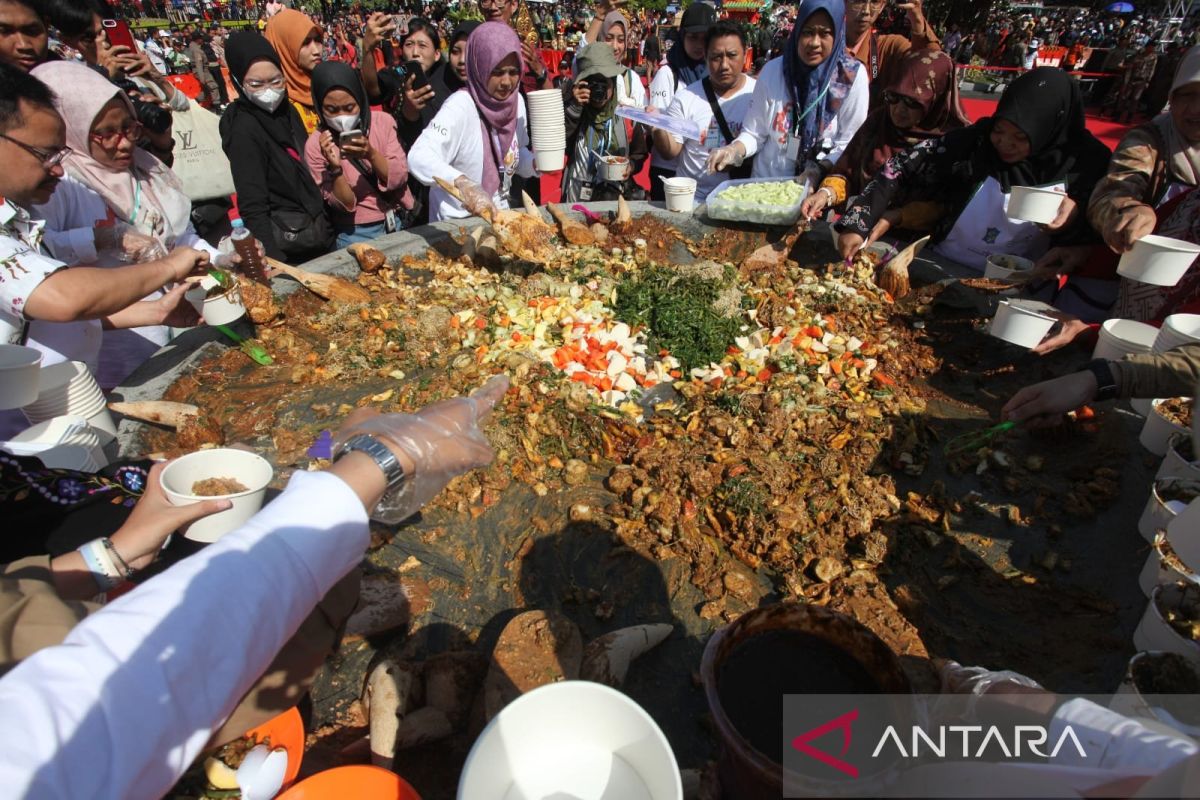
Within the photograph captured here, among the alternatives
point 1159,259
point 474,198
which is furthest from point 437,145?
point 1159,259

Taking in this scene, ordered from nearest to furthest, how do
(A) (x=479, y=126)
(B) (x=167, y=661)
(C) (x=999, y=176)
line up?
(B) (x=167, y=661)
(C) (x=999, y=176)
(A) (x=479, y=126)

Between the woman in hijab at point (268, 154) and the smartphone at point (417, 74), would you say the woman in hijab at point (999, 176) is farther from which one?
the woman in hijab at point (268, 154)

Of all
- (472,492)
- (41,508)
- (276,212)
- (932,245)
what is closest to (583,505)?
(472,492)

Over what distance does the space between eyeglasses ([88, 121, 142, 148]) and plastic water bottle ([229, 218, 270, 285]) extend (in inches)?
29.6

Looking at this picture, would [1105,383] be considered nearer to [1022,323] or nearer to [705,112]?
[1022,323]

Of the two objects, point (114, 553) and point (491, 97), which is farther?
point (491, 97)

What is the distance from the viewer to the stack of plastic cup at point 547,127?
16.5 ft

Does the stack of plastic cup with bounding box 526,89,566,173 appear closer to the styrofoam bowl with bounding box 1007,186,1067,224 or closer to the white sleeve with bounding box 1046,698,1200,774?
the styrofoam bowl with bounding box 1007,186,1067,224

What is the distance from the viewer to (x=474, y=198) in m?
4.74


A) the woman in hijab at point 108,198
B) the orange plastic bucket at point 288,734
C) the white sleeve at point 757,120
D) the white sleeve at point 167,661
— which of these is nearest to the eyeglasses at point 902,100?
the white sleeve at point 757,120

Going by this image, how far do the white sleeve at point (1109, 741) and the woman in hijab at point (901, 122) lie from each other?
4411 millimetres

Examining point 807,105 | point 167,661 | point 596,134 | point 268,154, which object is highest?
point 807,105

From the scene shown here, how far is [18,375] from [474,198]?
319cm

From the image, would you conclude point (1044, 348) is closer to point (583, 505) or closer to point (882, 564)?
point (882, 564)
